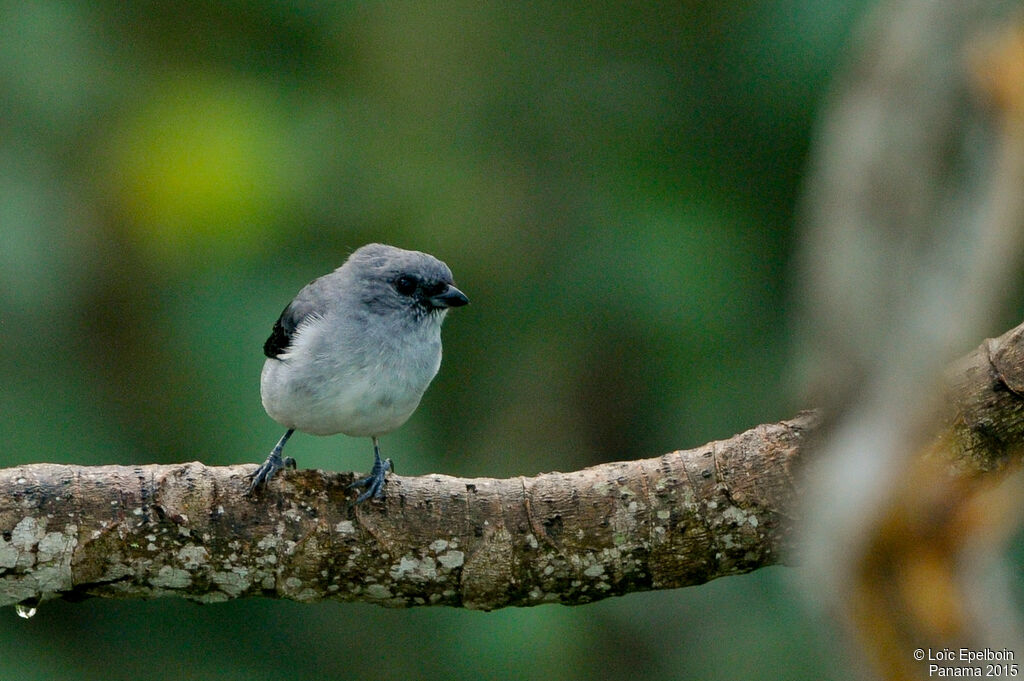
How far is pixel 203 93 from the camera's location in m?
4.94

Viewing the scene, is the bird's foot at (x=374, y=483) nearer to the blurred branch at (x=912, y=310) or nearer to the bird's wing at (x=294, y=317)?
the bird's wing at (x=294, y=317)

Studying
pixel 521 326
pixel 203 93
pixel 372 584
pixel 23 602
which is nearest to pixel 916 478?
pixel 372 584

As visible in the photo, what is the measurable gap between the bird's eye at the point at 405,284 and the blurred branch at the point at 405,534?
774mm

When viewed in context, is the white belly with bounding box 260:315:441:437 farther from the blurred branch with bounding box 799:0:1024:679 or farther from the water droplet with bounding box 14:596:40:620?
the blurred branch with bounding box 799:0:1024:679

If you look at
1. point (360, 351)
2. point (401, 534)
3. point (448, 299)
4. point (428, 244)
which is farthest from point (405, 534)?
point (428, 244)

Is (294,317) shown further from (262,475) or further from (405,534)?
(405,534)

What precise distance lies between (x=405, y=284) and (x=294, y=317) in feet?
1.15

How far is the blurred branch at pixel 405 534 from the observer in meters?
2.52

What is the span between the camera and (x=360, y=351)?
301 centimetres

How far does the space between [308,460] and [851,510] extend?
312 cm

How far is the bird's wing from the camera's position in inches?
125

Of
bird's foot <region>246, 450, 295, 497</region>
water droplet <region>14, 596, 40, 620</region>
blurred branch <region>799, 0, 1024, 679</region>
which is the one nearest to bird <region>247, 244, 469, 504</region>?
bird's foot <region>246, 450, 295, 497</region>

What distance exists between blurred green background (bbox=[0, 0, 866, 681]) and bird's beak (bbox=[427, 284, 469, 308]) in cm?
124

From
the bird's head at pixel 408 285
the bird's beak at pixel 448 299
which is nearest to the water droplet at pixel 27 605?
the bird's head at pixel 408 285
